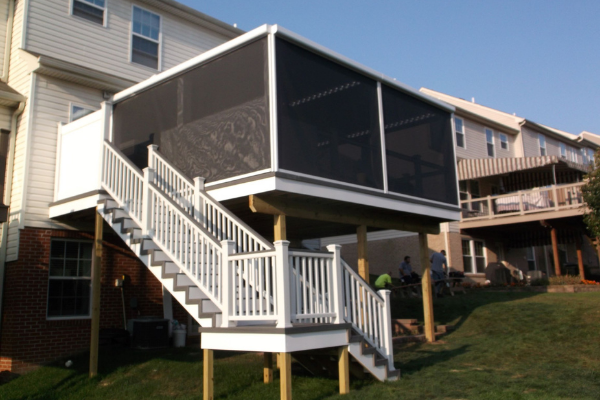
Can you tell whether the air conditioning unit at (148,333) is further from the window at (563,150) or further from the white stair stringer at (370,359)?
the window at (563,150)

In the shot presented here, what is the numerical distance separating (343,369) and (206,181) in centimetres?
431

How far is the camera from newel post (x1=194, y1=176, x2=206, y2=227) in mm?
9781

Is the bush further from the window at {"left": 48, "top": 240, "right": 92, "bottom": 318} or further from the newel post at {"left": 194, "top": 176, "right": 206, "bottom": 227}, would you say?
the window at {"left": 48, "top": 240, "right": 92, "bottom": 318}

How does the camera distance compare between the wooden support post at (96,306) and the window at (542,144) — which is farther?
the window at (542,144)

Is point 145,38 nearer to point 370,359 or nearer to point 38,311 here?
point 38,311

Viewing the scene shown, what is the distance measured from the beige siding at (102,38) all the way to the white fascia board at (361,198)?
795 cm

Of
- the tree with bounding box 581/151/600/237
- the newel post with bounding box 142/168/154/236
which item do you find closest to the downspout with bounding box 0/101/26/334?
the newel post with bounding box 142/168/154/236

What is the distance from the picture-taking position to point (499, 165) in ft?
80.6

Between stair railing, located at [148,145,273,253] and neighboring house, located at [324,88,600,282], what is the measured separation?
9.68m

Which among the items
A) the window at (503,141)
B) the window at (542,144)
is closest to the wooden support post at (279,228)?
the window at (503,141)

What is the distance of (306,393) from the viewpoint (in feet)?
27.6

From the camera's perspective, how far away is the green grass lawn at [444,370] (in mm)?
→ 8227

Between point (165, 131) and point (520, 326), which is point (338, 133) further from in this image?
point (520, 326)

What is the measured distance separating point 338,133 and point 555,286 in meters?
12.7
